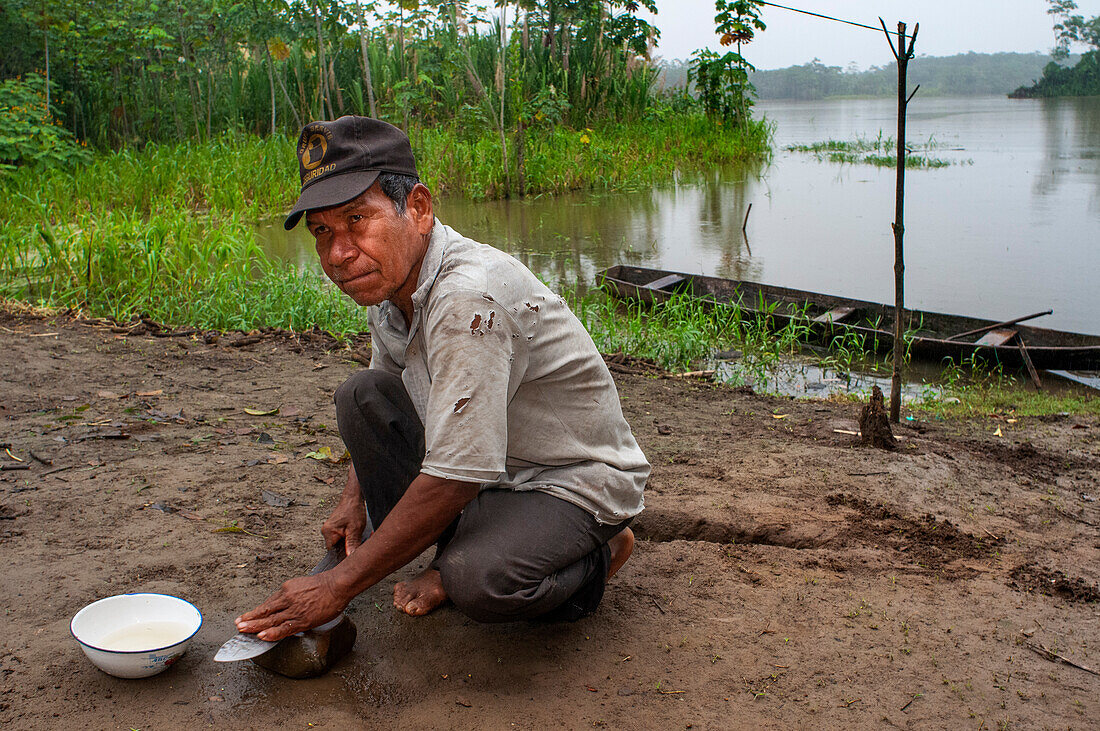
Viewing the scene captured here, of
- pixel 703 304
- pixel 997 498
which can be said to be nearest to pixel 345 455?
pixel 997 498

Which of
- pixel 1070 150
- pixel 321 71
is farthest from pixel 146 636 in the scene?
pixel 1070 150

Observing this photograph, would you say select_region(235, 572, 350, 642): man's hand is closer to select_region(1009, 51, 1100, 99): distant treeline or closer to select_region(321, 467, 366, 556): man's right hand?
select_region(321, 467, 366, 556): man's right hand

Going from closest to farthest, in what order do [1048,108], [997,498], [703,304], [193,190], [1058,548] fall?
1. [1058,548]
2. [997,498]
3. [703,304]
4. [193,190]
5. [1048,108]

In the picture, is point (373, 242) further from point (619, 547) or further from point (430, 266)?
point (619, 547)

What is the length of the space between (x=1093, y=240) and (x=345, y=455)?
935 centimetres

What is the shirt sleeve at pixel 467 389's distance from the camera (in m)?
1.65

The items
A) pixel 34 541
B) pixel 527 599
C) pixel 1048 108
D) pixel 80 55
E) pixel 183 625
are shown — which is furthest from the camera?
pixel 1048 108

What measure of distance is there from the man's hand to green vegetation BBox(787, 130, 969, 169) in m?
15.8

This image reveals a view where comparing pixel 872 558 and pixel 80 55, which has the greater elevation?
pixel 80 55

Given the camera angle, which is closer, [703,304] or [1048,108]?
[703,304]

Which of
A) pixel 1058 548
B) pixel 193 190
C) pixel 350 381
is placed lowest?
pixel 1058 548

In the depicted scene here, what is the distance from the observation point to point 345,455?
315 centimetres

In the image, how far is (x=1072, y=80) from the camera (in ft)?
125

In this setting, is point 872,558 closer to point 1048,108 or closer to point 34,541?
point 34,541
